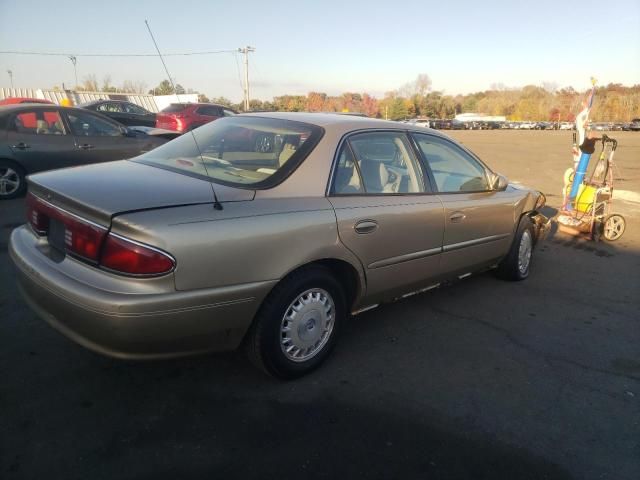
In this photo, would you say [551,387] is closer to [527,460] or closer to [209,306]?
[527,460]

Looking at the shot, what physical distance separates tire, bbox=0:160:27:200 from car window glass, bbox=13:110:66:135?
22.1 inches

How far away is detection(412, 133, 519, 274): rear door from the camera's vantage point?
3750mm

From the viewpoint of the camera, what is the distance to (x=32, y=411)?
2504mm

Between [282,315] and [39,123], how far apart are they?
6.85 metres

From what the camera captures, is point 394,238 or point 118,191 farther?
point 394,238

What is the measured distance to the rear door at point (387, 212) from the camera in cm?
303

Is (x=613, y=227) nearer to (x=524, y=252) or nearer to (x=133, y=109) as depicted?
(x=524, y=252)

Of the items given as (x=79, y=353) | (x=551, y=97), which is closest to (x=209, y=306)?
(x=79, y=353)

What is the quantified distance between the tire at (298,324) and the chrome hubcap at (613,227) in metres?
5.30

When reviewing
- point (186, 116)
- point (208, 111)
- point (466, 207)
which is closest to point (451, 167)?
point (466, 207)

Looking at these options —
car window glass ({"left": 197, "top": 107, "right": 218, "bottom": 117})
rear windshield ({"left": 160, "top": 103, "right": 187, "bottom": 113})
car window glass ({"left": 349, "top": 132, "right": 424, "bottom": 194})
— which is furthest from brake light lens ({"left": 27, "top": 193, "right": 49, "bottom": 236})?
rear windshield ({"left": 160, "top": 103, "right": 187, "bottom": 113})

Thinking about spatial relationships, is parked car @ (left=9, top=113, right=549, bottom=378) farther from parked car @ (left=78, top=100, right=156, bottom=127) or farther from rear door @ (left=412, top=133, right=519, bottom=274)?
parked car @ (left=78, top=100, right=156, bottom=127)

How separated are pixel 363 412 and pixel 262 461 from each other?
26.0 inches

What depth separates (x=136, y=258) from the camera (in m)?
2.21
